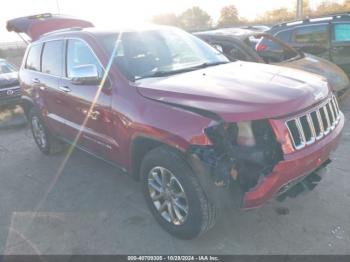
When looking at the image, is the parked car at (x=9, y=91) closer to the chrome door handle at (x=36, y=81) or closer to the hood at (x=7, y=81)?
the hood at (x=7, y=81)

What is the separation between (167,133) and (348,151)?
306 cm

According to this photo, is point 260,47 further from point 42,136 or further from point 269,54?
point 42,136

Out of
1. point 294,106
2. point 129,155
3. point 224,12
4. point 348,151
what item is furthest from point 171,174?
point 224,12

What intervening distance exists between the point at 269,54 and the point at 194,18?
41245 mm

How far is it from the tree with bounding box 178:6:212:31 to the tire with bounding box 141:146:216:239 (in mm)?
44532

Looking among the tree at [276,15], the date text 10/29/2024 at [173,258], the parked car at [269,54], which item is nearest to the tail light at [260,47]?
the parked car at [269,54]

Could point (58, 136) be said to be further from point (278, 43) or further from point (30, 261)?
point (278, 43)

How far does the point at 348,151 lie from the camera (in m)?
4.83

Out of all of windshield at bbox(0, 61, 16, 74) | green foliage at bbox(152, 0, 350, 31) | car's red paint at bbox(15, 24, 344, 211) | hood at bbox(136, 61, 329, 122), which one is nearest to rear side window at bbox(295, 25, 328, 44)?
car's red paint at bbox(15, 24, 344, 211)

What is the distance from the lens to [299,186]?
3066 millimetres

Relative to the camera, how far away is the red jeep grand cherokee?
8.88 feet

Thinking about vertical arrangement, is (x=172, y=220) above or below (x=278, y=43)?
below

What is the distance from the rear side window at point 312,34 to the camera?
7.75 meters

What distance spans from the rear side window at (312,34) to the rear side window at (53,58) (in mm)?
5543
